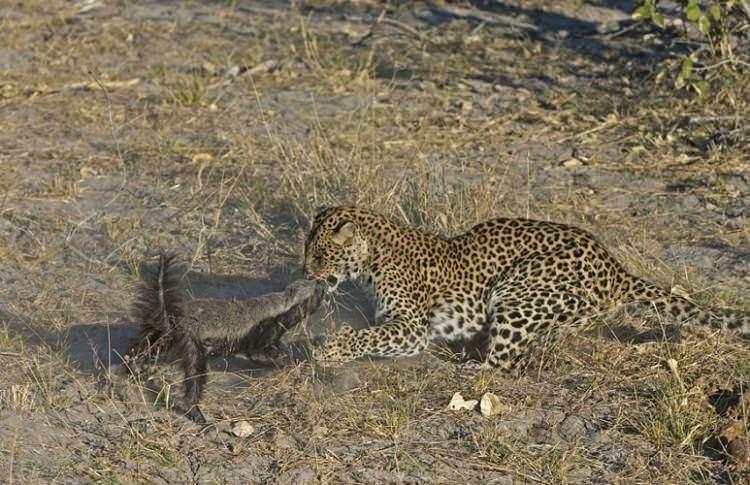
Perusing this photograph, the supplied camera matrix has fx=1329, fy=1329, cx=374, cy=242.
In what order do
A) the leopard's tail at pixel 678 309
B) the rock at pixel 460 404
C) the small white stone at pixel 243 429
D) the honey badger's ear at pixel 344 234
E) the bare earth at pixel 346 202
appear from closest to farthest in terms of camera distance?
the bare earth at pixel 346 202 < the small white stone at pixel 243 429 < the rock at pixel 460 404 < the leopard's tail at pixel 678 309 < the honey badger's ear at pixel 344 234

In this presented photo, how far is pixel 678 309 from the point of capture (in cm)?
733

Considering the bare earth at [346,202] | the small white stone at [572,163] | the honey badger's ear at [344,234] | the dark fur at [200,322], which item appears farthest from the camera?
the small white stone at [572,163]

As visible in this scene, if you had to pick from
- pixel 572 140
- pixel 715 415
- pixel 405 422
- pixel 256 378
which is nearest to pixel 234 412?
pixel 256 378

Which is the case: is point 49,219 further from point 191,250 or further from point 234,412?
point 234,412

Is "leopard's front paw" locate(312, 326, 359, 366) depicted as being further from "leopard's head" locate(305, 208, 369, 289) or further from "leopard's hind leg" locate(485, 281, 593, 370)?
"leopard's hind leg" locate(485, 281, 593, 370)

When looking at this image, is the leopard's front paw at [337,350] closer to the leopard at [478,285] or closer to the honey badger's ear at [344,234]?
the leopard at [478,285]

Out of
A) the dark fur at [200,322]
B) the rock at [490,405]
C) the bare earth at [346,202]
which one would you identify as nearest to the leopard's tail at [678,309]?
the bare earth at [346,202]

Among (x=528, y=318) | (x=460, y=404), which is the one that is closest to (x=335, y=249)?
(x=528, y=318)

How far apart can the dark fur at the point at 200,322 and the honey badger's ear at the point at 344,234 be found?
288 mm

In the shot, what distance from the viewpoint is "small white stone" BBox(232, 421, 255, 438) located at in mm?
6520

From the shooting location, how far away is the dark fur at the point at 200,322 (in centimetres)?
662

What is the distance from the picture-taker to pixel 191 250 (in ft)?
29.5

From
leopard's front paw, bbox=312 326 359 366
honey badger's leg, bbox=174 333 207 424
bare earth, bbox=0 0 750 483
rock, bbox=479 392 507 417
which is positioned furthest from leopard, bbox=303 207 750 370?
honey badger's leg, bbox=174 333 207 424

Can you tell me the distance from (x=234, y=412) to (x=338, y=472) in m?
0.80
